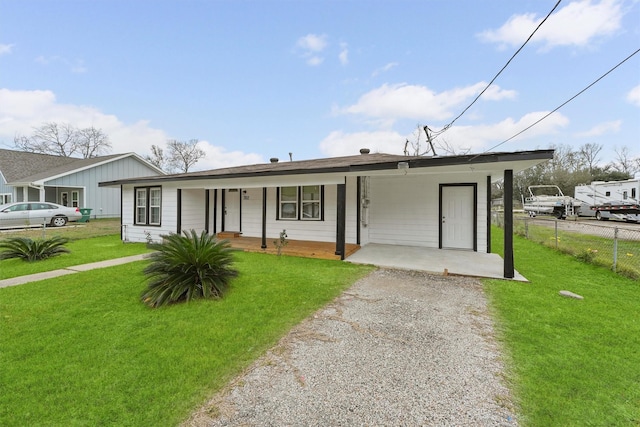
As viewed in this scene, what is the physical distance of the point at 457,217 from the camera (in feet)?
28.4

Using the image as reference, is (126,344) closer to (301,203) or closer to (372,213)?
(301,203)

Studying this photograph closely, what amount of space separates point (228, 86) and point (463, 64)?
384 inches

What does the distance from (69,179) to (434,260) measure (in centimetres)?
2218

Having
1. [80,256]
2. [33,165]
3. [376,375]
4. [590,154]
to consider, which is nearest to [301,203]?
[80,256]

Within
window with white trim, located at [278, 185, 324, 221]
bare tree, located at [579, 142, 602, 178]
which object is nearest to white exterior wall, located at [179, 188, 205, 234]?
window with white trim, located at [278, 185, 324, 221]

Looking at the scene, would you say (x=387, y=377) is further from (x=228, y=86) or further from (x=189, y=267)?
(x=228, y=86)

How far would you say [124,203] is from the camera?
11125 mm

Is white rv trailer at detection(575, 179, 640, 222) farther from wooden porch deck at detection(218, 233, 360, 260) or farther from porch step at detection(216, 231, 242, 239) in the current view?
porch step at detection(216, 231, 242, 239)

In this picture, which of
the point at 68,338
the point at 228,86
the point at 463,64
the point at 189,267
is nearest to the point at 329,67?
the point at 228,86

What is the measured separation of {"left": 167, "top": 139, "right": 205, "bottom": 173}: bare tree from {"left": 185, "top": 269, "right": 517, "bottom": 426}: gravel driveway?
3729 cm

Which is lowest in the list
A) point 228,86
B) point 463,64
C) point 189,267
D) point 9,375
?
point 9,375

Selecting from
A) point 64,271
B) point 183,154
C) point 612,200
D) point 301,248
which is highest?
point 183,154

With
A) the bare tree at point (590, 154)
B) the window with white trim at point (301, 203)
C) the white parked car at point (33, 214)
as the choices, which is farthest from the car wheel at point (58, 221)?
the bare tree at point (590, 154)

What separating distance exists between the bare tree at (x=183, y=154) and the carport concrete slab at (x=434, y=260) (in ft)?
111
